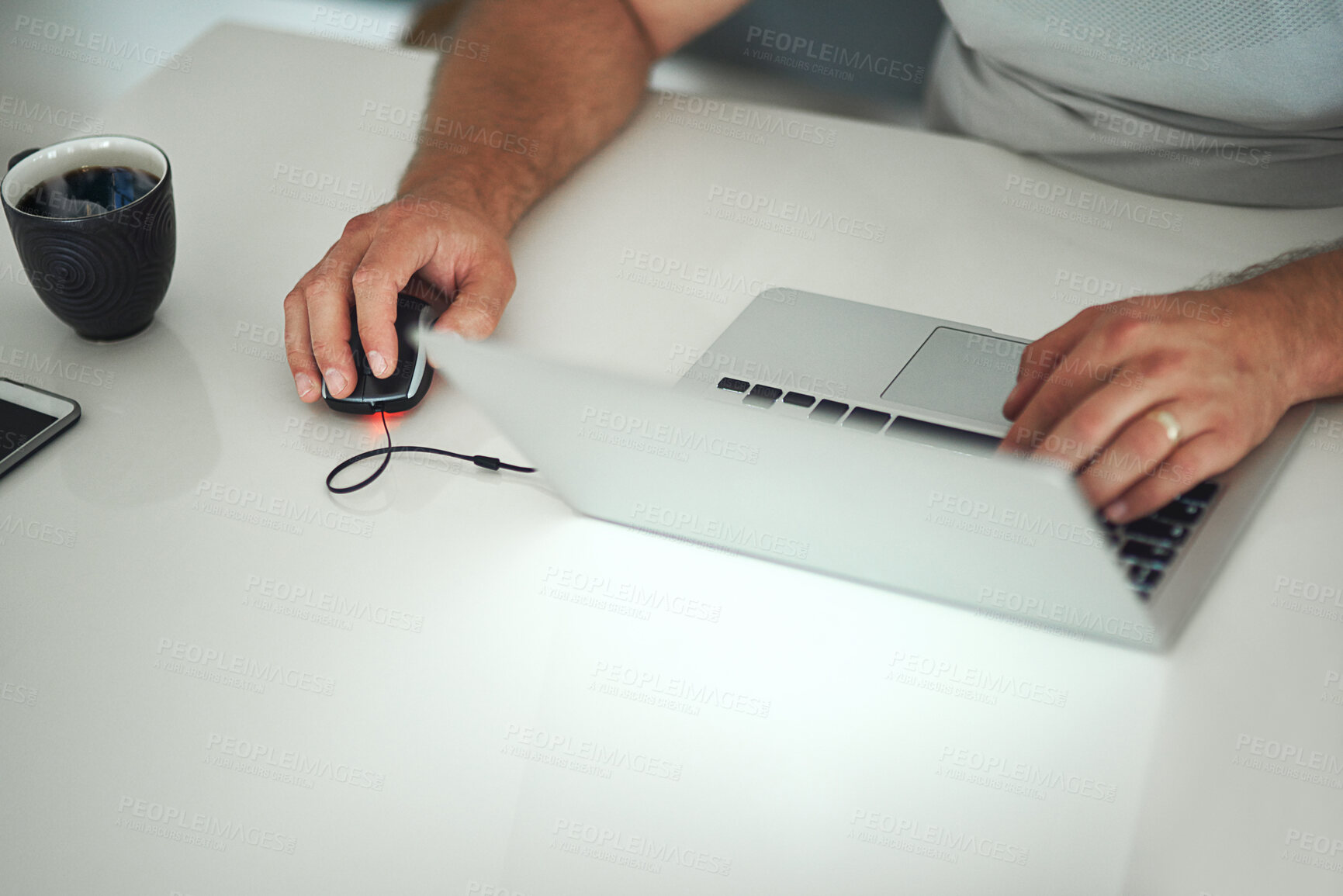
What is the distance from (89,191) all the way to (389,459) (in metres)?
0.32

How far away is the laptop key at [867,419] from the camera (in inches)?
26.5

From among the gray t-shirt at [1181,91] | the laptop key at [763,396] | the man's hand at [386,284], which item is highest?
the gray t-shirt at [1181,91]

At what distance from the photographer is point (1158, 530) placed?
62 centimetres

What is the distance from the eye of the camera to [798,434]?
1.50ft

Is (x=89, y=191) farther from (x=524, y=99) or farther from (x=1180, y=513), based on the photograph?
(x=1180, y=513)

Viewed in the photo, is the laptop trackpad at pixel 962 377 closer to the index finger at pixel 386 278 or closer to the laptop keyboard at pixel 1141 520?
the laptop keyboard at pixel 1141 520

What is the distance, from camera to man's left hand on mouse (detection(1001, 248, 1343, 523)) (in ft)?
2.04

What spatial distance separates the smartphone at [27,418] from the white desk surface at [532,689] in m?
0.01

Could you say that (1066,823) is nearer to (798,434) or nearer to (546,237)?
(798,434)

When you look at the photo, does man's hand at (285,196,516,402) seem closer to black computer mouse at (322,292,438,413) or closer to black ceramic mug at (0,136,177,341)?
black computer mouse at (322,292,438,413)

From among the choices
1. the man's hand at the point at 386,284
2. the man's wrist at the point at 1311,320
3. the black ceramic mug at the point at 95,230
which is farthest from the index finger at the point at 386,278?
the man's wrist at the point at 1311,320

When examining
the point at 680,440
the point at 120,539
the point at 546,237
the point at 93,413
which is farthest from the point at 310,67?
the point at 680,440

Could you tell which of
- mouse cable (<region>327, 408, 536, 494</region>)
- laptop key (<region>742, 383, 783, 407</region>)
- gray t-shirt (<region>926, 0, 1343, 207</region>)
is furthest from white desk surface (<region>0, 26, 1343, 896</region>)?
gray t-shirt (<region>926, 0, 1343, 207</region>)

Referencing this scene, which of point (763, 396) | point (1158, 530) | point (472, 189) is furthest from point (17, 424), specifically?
point (1158, 530)
